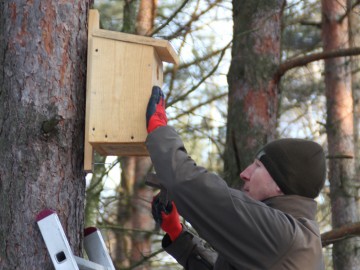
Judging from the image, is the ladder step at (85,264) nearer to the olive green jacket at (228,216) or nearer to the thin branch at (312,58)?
the olive green jacket at (228,216)

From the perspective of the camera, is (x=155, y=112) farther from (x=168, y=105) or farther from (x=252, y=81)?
(x=252, y=81)

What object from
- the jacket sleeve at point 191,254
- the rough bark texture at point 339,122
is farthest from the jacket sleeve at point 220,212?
the rough bark texture at point 339,122

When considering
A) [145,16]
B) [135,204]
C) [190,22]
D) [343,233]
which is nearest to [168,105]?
[190,22]

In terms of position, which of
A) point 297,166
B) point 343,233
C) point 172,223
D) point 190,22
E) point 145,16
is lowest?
point 343,233

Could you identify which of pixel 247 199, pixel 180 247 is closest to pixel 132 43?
pixel 247 199

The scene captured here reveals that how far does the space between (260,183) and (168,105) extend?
2479 millimetres

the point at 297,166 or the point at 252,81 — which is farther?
the point at 252,81

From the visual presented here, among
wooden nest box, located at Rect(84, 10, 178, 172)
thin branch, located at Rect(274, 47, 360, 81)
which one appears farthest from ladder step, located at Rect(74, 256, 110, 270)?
thin branch, located at Rect(274, 47, 360, 81)

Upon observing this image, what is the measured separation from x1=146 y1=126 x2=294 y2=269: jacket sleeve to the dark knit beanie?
0.85 ft

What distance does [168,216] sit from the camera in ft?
10.6

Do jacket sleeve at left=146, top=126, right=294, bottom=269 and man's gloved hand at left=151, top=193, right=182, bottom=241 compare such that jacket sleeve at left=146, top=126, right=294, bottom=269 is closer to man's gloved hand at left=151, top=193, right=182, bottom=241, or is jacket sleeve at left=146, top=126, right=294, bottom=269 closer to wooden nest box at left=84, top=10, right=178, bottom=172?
wooden nest box at left=84, top=10, right=178, bottom=172

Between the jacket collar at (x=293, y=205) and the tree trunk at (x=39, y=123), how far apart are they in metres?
0.76

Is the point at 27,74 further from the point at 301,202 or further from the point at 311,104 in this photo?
the point at 311,104

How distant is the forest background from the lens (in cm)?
269
